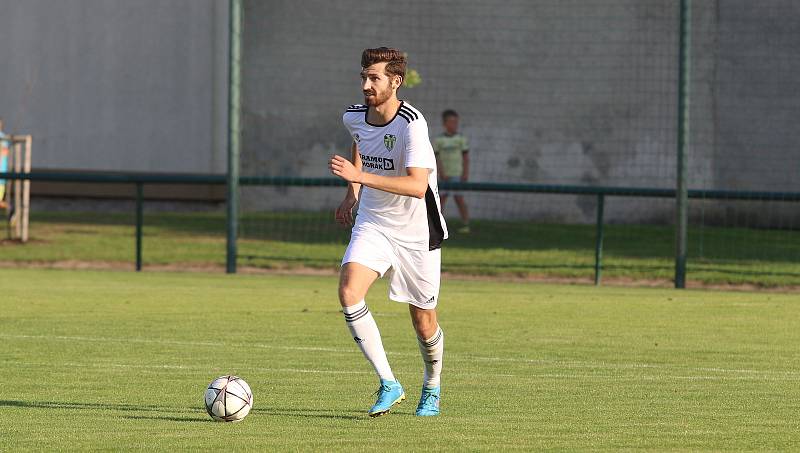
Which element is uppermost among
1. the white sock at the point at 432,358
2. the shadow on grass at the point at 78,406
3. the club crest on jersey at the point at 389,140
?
the club crest on jersey at the point at 389,140

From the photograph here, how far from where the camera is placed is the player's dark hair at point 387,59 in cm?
835

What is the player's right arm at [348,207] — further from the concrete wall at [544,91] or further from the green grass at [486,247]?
the concrete wall at [544,91]

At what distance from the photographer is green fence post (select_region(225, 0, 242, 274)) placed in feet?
65.1

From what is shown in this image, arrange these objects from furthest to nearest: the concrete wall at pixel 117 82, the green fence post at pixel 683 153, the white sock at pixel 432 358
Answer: the concrete wall at pixel 117 82, the green fence post at pixel 683 153, the white sock at pixel 432 358

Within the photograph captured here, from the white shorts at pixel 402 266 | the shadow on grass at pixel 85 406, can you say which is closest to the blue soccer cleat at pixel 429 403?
the white shorts at pixel 402 266

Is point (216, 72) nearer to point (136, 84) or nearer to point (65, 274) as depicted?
point (136, 84)

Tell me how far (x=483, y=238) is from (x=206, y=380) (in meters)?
15.4

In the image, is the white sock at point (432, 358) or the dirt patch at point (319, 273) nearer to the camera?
the white sock at point (432, 358)

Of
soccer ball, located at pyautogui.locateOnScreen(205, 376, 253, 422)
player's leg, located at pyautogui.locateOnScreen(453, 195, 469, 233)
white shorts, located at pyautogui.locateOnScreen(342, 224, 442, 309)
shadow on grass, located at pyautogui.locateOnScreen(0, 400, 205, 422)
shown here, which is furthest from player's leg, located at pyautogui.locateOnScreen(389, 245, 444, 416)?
player's leg, located at pyautogui.locateOnScreen(453, 195, 469, 233)

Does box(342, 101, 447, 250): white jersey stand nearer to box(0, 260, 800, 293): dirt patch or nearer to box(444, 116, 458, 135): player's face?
box(0, 260, 800, 293): dirt patch

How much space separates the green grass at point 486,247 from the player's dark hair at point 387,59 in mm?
11751

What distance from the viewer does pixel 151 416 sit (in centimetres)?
827

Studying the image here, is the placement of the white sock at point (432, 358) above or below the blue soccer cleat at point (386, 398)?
above

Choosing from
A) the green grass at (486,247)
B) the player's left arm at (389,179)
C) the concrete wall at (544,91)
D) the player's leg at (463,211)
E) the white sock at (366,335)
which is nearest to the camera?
the player's left arm at (389,179)
